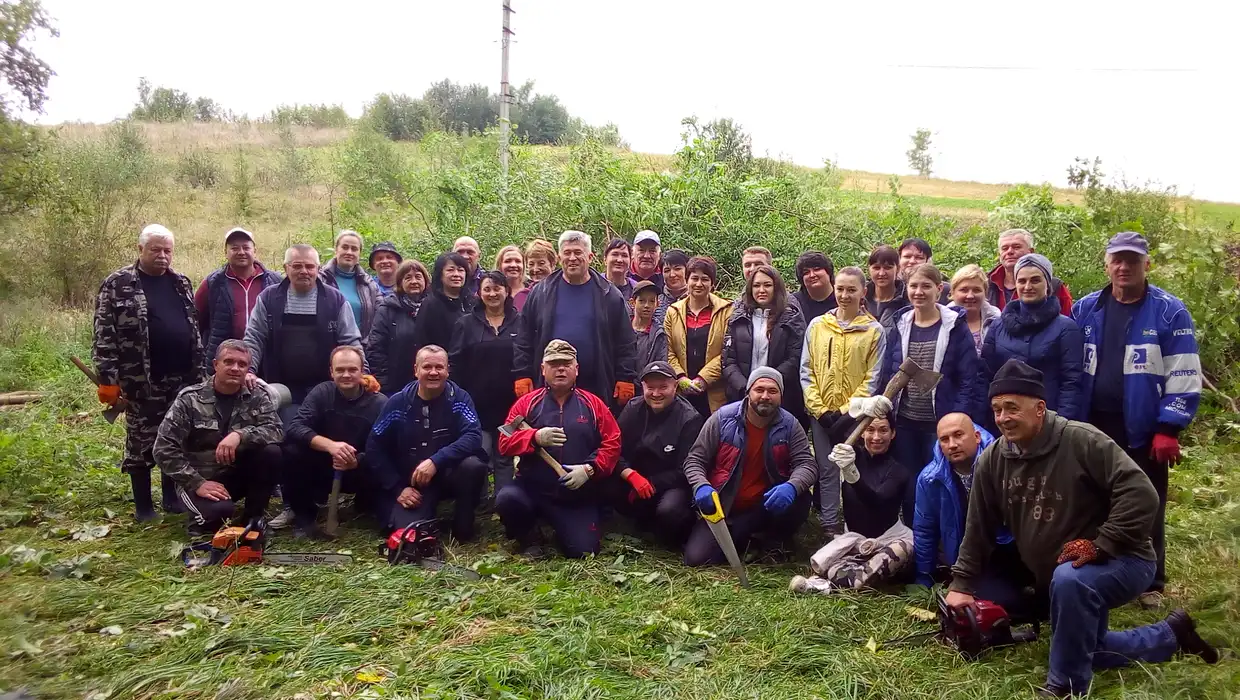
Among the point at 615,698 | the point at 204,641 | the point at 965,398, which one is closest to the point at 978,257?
the point at 965,398

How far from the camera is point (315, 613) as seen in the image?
3.87 m

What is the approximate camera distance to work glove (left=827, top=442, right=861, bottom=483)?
15.1 feet

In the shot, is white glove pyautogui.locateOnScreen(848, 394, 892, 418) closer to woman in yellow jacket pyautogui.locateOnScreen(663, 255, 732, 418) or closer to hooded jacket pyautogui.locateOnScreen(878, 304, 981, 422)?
hooded jacket pyautogui.locateOnScreen(878, 304, 981, 422)

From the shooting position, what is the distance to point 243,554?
4.58 m

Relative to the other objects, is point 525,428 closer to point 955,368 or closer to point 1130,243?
point 955,368

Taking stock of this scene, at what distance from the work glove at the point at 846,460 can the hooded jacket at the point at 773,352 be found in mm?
638

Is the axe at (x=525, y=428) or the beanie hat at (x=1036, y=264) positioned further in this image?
the axe at (x=525, y=428)

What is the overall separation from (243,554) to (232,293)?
196 centimetres

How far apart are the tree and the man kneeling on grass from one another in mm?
30897

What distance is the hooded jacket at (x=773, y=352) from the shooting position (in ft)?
16.8

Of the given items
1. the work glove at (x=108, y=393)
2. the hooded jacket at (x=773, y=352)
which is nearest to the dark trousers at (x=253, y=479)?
the work glove at (x=108, y=393)

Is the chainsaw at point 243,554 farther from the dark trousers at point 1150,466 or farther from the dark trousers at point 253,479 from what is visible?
the dark trousers at point 1150,466

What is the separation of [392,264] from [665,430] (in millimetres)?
2665

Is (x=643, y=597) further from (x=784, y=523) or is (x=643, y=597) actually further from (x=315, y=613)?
(x=315, y=613)
